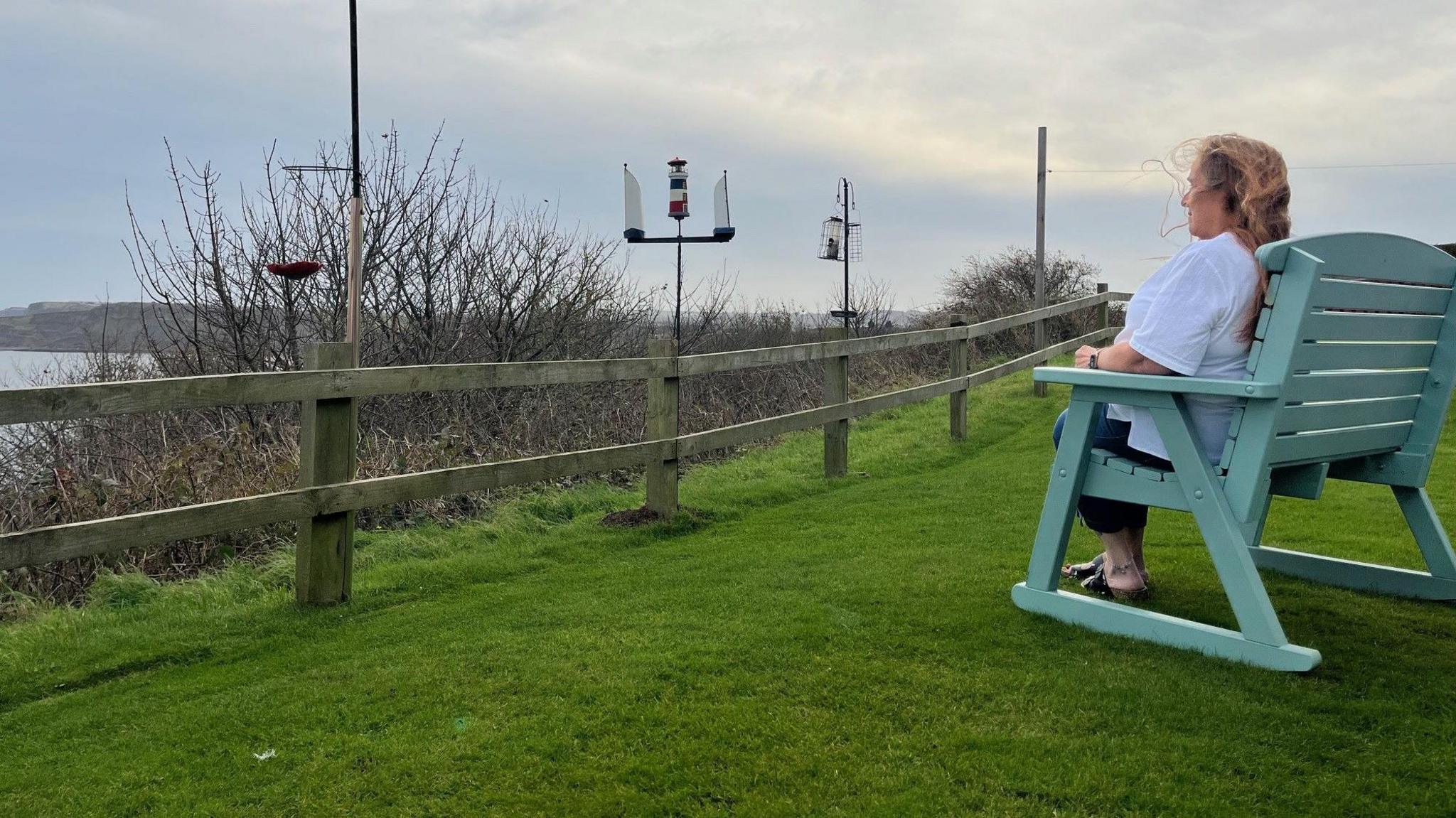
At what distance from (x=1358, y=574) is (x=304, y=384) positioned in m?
3.94

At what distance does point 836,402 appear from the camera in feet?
25.3

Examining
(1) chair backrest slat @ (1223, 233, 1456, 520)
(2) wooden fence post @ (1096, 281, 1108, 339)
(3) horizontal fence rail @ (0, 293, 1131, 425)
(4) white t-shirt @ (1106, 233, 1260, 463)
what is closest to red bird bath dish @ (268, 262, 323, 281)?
(3) horizontal fence rail @ (0, 293, 1131, 425)

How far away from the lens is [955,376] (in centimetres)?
954

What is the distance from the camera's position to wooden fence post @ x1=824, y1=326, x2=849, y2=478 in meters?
7.63

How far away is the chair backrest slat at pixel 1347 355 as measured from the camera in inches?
109

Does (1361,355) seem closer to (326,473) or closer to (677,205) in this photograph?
(326,473)

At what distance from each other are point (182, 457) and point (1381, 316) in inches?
248

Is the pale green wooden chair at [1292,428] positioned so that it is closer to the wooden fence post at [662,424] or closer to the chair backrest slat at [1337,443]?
the chair backrest slat at [1337,443]

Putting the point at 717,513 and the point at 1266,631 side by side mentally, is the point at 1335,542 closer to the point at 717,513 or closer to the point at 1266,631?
the point at 1266,631

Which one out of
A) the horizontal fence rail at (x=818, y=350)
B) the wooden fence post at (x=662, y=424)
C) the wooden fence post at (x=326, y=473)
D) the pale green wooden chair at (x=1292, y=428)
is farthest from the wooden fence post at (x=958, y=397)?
the wooden fence post at (x=326, y=473)

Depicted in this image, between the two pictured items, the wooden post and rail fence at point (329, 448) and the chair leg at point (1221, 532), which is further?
the wooden post and rail fence at point (329, 448)

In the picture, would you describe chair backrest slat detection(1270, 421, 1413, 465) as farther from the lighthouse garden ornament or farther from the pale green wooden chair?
the lighthouse garden ornament

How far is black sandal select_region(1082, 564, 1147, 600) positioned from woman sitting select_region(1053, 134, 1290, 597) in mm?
496

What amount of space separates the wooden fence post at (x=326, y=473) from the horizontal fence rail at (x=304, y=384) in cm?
7
